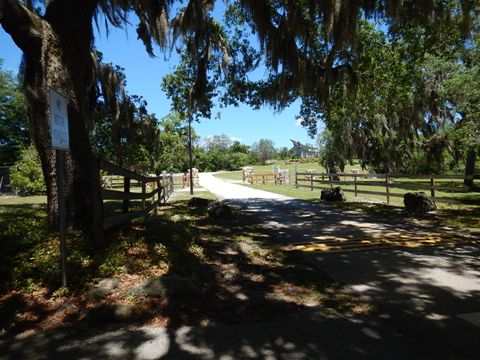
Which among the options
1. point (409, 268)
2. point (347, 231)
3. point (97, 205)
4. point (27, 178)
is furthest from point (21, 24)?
point (27, 178)

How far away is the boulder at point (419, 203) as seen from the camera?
1106 cm

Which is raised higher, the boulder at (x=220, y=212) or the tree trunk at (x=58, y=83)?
the tree trunk at (x=58, y=83)

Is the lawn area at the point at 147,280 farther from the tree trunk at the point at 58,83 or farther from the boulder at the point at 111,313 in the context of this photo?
the tree trunk at the point at 58,83

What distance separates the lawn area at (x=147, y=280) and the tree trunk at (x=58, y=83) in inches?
22.3

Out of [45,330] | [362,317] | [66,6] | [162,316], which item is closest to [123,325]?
[162,316]

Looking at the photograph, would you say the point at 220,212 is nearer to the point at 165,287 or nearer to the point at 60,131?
the point at 165,287

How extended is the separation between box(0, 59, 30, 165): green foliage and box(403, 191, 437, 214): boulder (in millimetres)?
38427

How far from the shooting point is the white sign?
394 cm

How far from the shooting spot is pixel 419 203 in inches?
438

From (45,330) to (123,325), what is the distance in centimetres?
69

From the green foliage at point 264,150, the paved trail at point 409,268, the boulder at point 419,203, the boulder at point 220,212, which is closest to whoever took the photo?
the paved trail at point 409,268

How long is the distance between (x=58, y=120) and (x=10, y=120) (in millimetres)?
42108

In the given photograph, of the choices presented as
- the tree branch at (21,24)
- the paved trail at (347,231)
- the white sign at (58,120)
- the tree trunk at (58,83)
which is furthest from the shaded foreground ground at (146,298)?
the tree branch at (21,24)

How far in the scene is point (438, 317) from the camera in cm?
368
